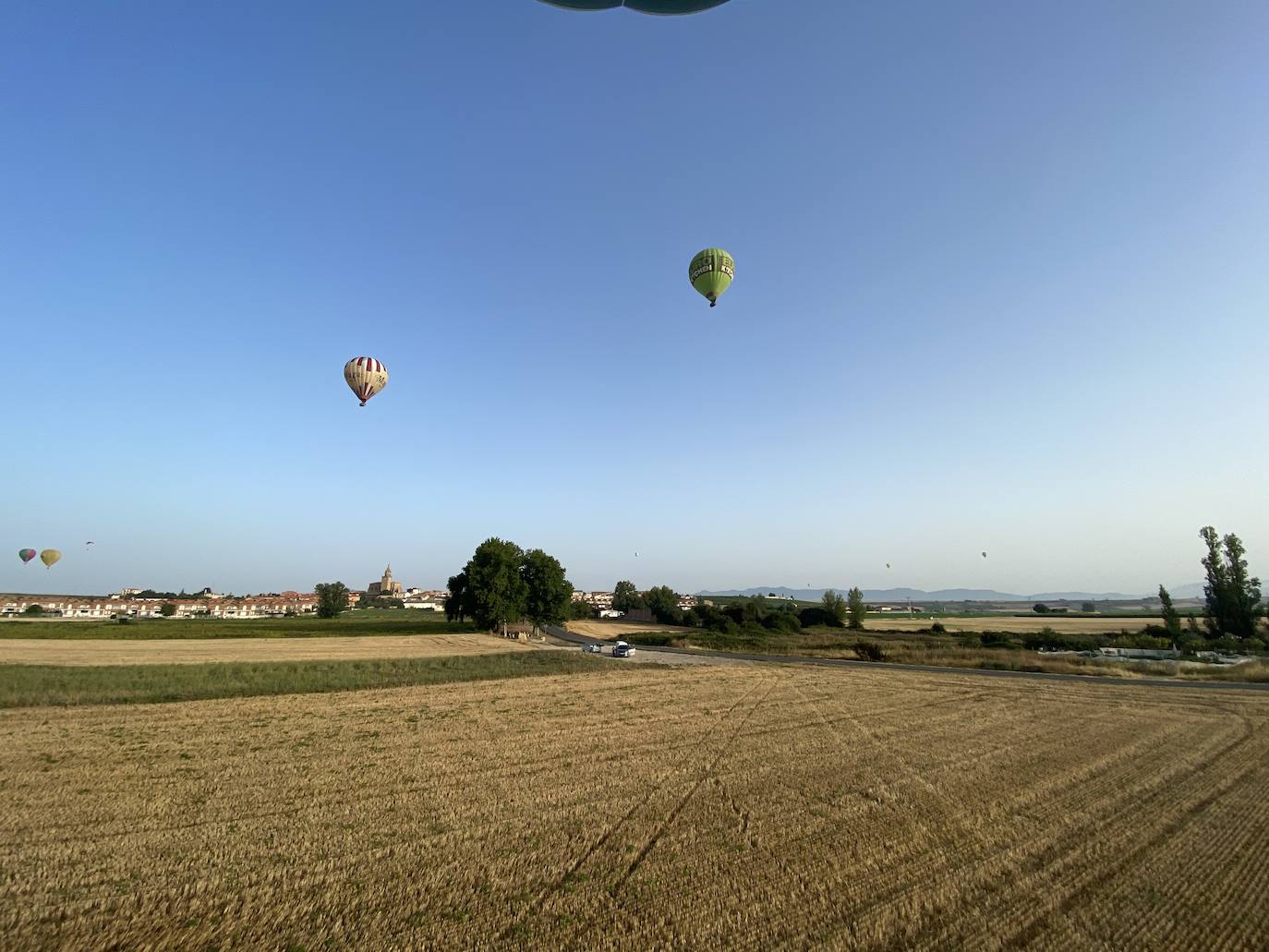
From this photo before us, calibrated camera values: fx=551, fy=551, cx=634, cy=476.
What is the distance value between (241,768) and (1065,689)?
3452 cm

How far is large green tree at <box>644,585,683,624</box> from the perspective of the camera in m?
102

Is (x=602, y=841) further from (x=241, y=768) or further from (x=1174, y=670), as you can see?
(x=1174, y=670)

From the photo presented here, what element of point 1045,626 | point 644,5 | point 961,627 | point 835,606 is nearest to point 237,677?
point 644,5

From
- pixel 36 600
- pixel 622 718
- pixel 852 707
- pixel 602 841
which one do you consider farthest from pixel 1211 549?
pixel 36 600

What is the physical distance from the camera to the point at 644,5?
5406 mm

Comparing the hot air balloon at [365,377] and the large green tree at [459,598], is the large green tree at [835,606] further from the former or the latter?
the hot air balloon at [365,377]

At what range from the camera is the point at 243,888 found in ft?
23.8

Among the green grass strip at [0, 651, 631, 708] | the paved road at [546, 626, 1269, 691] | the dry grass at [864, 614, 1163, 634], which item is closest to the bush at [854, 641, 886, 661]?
the paved road at [546, 626, 1269, 691]

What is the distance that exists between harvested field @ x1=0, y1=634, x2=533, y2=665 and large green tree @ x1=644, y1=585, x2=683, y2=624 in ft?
138

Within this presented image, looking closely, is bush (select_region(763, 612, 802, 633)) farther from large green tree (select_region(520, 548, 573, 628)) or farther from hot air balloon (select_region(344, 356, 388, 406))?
hot air balloon (select_region(344, 356, 388, 406))

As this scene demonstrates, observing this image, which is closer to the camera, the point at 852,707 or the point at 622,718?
the point at 622,718

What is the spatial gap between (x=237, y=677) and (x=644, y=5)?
35.1m

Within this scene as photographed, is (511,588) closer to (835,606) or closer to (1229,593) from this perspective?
(835,606)

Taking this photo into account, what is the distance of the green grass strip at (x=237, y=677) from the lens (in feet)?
72.9
